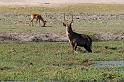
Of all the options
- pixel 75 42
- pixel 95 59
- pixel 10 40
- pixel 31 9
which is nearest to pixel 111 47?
pixel 75 42

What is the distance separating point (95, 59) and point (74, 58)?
0.97 metres

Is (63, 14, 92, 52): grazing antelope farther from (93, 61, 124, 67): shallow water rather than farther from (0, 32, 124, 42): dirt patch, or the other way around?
(0, 32, 124, 42): dirt patch

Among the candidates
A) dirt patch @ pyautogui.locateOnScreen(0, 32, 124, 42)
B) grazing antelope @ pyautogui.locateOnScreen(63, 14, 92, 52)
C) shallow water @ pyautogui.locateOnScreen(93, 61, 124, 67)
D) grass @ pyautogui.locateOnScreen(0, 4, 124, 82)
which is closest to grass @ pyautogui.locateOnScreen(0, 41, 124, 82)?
grass @ pyautogui.locateOnScreen(0, 4, 124, 82)

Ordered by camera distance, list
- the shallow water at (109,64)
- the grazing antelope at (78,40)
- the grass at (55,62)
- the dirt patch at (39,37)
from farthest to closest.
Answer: the dirt patch at (39,37) < the grazing antelope at (78,40) < the shallow water at (109,64) < the grass at (55,62)

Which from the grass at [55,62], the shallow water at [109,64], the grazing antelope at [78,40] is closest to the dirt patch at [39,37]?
the grass at [55,62]

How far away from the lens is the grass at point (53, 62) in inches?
795

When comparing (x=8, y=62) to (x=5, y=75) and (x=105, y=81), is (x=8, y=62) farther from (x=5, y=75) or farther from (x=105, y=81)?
(x=105, y=81)

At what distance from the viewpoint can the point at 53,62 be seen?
23.8m

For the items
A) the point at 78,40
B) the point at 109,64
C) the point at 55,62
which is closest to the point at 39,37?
the point at 78,40

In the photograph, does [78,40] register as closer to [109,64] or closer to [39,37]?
[109,64]

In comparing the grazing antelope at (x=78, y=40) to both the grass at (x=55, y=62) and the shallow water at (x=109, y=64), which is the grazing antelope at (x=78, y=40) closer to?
the grass at (x=55, y=62)

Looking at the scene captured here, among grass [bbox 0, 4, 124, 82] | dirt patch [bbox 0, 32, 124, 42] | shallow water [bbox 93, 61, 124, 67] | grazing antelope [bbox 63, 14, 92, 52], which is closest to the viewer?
grass [bbox 0, 4, 124, 82]

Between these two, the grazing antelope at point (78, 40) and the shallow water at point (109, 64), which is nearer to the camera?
the shallow water at point (109, 64)

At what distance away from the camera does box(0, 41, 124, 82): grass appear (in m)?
20.2
